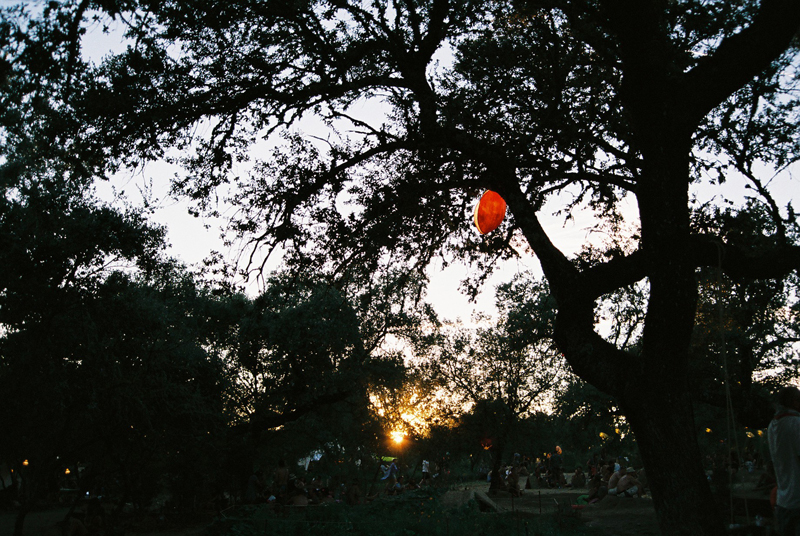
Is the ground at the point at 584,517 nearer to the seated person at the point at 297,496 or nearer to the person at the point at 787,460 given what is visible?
the seated person at the point at 297,496

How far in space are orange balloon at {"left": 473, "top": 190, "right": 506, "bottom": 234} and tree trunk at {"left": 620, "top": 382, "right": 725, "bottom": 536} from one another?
2147mm

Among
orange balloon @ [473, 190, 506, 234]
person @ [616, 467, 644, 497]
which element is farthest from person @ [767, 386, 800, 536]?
person @ [616, 467, 644, 497]

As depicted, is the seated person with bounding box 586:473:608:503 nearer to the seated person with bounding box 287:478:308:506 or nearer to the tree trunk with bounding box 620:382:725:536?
the seated person with bounding box 287:478:308:506

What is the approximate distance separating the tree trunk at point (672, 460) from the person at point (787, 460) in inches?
30.6

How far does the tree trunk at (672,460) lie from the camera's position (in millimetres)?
5160

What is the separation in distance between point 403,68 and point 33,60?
4.20 meters

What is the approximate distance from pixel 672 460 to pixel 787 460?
1.10m

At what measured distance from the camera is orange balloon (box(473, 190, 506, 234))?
608 cm

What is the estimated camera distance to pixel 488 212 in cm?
610

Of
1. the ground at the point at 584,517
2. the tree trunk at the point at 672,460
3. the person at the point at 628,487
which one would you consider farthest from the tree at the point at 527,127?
the person at the point at 628,487

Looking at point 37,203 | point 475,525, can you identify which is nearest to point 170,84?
point 37,203

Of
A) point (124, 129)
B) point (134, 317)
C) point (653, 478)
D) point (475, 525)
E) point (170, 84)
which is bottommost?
point (475, 525)

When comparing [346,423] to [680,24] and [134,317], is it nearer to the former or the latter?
[134,317]

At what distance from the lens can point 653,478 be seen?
18.0ft
